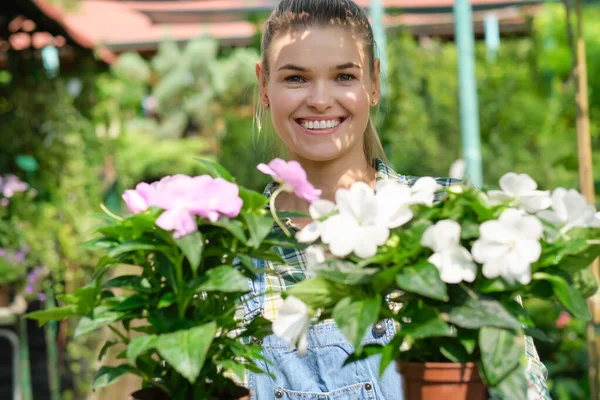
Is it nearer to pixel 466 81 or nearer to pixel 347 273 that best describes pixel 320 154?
pixel 347 273

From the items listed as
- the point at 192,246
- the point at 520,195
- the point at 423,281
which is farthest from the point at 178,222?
the point at 520,195

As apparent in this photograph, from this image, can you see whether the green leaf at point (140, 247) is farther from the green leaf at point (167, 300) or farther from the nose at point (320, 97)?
the nose at point (320, 97)

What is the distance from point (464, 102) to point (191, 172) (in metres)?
8.31

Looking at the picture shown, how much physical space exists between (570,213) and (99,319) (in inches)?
20.7

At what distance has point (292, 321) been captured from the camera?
2.91 feet

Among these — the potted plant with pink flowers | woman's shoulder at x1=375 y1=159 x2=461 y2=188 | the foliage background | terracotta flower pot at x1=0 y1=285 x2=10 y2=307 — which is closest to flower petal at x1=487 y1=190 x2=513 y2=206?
the potted plant with pink flowers

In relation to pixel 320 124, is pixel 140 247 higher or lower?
lower

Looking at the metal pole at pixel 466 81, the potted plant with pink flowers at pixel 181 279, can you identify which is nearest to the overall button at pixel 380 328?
the potted plant with pink flowers at pixel 181 279

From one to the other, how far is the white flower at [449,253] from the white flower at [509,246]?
1cm

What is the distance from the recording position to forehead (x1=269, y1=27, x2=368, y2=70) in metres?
1.55

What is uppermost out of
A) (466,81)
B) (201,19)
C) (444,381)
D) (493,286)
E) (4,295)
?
(201,19)

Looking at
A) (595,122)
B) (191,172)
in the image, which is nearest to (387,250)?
(595,122)

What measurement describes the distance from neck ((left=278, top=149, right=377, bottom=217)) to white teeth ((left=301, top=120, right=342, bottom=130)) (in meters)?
0.16

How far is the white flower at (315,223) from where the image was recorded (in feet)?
3.01
